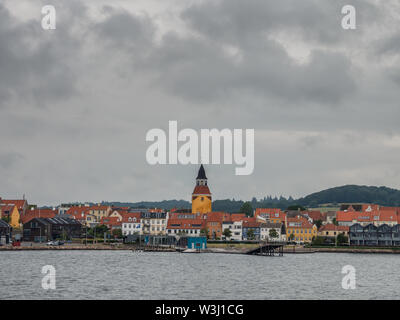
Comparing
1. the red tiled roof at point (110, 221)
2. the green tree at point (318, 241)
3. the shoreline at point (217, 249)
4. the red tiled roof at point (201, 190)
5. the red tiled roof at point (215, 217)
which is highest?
the red tiled roof at point (201, 190)

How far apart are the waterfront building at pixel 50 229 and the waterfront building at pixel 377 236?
63.8 metres

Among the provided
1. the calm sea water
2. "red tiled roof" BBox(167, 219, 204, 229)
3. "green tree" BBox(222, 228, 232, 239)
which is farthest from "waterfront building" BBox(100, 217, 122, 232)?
the calm sea water

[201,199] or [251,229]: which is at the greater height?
[201,199]

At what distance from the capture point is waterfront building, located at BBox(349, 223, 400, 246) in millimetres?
156125

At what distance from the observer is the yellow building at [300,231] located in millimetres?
164500

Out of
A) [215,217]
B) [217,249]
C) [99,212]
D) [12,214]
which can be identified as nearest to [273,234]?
[215,217]

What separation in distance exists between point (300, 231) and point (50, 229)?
57372 mm

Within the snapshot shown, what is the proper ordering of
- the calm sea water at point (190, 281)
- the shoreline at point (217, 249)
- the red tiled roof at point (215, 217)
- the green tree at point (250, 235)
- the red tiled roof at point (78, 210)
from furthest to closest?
1. the red tiled roof at point (78, 210)
2. the red tiled roof at point (215, 217)
3. the green tree at point (250, 235)
4. the shoreline at point (217, 249)
5. the calm sea water at point (190, 281)

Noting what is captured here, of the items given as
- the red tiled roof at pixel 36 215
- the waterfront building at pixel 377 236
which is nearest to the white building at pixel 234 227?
the waterfront building at pixel 377 236

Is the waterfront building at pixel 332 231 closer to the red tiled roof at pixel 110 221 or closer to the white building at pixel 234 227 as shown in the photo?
the white building at pixel 234 227

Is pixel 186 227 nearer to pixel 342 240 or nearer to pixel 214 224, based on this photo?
pixel 214 224

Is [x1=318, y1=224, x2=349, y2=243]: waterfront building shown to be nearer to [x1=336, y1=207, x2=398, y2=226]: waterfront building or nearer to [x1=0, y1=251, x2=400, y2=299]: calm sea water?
[x1=336, y1=207, x2=398, y2=226]: waterfront building

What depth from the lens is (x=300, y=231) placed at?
16538 centimetres

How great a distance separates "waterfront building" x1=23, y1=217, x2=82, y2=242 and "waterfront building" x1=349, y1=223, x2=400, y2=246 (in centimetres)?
6377
